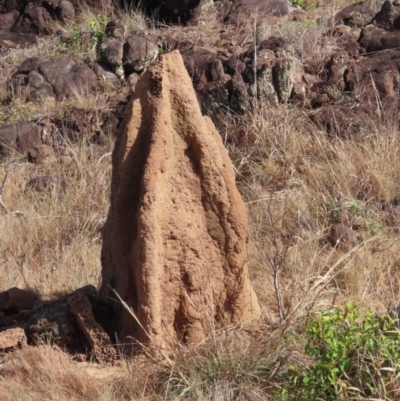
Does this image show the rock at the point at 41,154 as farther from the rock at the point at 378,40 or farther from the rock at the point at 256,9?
the rock at the point at 256,9

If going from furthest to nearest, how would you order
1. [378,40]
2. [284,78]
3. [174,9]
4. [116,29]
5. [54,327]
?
[174,9], [116,29], [378,40], [284,78], [54,327]

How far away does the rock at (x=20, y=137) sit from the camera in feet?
32.9

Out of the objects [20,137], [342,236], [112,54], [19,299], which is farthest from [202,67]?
Result: [19,299]

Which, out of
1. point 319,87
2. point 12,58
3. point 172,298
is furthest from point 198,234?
point 12,58

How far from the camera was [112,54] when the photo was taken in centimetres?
1168

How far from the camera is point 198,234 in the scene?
4.57m

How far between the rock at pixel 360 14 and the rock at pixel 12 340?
755cm

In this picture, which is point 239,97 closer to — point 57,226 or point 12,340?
point 57,226

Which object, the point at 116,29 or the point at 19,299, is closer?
the point at 19,299

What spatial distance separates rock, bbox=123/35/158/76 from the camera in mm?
11602

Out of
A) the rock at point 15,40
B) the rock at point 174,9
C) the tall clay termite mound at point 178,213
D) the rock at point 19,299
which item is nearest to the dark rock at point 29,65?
the rock at point 15,40

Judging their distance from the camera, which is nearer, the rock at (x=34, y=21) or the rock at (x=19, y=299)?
the rock at (x=19, y=299)

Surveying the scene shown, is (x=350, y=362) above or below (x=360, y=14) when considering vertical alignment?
below

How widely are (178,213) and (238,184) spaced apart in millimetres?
3778
